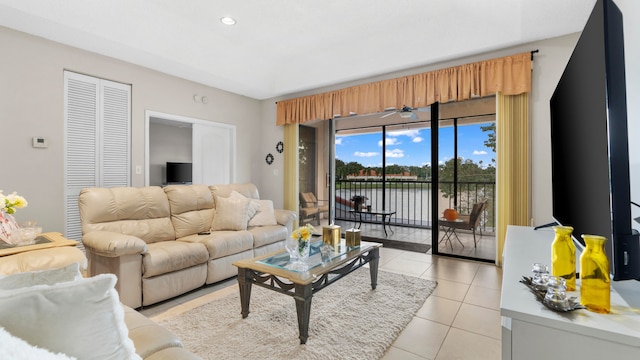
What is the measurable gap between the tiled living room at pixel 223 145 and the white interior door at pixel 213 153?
0.03 metres

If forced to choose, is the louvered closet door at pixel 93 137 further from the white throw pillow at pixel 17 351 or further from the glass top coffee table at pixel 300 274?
the white throw pillow at pixel 17 351

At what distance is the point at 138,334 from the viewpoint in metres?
1.16

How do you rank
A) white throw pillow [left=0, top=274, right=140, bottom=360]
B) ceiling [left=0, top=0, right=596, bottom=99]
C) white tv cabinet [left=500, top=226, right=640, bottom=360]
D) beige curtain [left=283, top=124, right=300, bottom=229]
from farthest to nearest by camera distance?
beige curtain [left=283, top=124, right=300, bottom=229], ceiling [left=0, top=0, right=596, bottom=99], white tv cabinet [left=500, top=226, right=640, bottom=360], white throw pillow [left=0, top=274, right=140, bottom=360]

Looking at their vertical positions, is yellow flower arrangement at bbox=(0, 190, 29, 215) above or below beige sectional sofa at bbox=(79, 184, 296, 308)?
above

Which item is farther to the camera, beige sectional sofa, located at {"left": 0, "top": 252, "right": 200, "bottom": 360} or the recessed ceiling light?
the recessed ceiling light

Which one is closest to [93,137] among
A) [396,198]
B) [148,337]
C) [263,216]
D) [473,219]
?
[263,216]

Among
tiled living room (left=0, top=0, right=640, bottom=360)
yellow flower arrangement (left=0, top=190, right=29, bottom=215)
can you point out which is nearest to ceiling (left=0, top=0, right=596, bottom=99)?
tiled living room (left=0, top=0, right=640, bottom=360)

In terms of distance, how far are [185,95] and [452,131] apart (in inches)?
157

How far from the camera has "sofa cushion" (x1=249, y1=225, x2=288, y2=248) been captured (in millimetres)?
3402

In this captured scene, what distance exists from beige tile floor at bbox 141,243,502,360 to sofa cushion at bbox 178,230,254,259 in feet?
1.15

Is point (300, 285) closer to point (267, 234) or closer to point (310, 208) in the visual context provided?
point (267, 234)

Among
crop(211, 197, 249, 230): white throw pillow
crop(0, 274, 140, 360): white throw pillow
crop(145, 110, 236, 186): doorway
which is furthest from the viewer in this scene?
crop(145, 110, 236, 186): doorway

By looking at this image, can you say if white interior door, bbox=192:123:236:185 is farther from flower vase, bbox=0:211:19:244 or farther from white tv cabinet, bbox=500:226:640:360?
white tv cabinet, bbox=500:226:640:360

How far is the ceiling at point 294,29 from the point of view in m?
2.86
